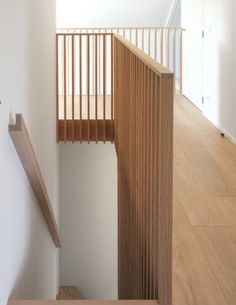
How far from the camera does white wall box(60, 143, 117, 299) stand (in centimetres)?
785

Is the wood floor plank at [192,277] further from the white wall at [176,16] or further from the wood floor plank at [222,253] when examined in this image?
the white wall at [176,16]

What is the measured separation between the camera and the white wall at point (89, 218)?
785 centimetres

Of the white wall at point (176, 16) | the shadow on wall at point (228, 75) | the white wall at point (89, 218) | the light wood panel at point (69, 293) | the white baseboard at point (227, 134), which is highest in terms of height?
the white wall at point (176, 16)

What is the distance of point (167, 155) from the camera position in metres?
2.52

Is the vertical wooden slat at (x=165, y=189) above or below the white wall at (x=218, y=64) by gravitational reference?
below

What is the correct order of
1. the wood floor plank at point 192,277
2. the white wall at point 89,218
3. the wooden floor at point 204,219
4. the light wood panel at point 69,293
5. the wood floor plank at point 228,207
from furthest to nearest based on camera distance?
the white wall at point 89,218, the light wood panel at point 69,293, the wood floor plank at point 228,207, the wooden floor at point 204,219, the wood floor plank at point 192,277

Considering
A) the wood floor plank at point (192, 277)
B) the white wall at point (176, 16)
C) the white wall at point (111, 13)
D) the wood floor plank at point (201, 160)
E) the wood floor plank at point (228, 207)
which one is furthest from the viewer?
the white wall at point (111, 13)

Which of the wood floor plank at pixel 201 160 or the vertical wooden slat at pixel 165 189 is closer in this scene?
the vertical wooden slat at pixel 165 189

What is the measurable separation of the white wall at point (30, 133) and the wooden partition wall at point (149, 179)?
0.72 meters

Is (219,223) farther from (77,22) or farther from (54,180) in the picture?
(77,22)

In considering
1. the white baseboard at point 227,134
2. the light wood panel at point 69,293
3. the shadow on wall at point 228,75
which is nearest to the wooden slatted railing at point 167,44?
the shadow on wall at point 228,75

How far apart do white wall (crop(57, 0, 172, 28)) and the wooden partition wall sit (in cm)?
737

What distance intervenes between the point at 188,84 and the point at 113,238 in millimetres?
2575

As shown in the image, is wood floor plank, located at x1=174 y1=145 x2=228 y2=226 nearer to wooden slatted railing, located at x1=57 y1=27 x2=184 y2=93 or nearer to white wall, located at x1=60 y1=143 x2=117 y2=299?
white wall, located at x1=60 y1=143 x2=117 y2=299
